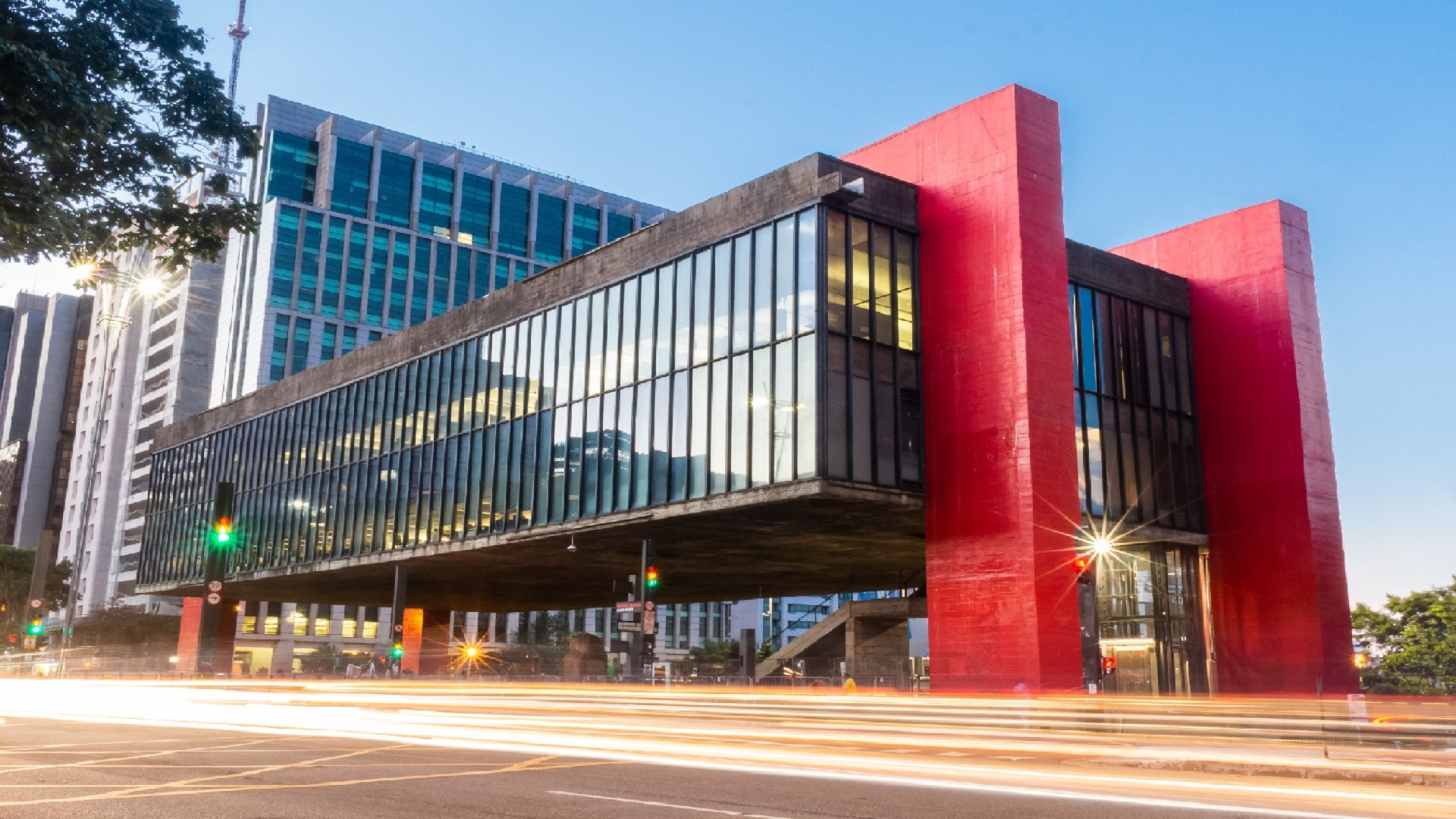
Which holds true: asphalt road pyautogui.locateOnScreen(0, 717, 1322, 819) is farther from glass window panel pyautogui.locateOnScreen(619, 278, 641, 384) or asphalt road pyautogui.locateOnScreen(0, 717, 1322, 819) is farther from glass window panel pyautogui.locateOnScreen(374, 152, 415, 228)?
glass window panel pyautogui.locateOnScreen(374, 152, 415, 228)

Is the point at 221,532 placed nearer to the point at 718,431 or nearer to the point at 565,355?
the point at 718,431

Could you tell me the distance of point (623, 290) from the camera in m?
40.8

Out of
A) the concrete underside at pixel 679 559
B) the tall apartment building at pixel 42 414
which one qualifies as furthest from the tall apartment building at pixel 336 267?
the concrete underside at pixel 679 559

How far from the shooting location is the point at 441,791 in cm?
1288

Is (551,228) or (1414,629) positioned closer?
(1414,629)

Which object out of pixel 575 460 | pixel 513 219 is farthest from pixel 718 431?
pixel 513 219

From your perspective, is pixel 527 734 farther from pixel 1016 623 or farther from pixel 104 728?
pixel 1016 623

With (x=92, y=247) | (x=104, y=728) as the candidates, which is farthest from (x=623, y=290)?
(x=92, y=247)

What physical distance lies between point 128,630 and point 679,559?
82.7m

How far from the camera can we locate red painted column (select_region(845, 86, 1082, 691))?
1220 inches

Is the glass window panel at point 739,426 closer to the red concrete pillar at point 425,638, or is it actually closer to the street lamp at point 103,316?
the street lamp at point 103,316

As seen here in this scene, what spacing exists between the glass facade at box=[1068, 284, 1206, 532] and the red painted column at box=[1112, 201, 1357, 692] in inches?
34.5

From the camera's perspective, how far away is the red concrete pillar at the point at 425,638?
70938 millimetres

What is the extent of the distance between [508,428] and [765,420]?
49.6ft
